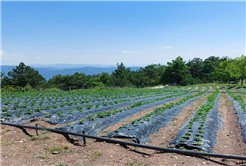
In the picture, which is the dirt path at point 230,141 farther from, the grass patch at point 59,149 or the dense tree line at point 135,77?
the dense tree line at point 135,77

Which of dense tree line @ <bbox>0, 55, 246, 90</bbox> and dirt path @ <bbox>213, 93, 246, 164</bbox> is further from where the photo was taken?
dense tree line @ <bbox>0, 55, 246, 90</bbox>

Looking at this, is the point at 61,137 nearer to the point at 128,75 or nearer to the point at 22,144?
the point at 22,144

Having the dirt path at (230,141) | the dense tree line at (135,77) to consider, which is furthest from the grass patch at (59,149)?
the dense tree line at (135,77)

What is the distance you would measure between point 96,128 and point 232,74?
5310cm

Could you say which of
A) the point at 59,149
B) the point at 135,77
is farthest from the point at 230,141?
the point at 135,77

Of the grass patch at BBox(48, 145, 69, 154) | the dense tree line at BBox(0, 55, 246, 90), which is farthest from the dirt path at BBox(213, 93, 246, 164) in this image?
the dense tree line at BBox(0, 55, 246, 90)

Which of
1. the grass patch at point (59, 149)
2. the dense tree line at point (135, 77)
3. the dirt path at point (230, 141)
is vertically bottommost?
the dirt path at point (230, 141)

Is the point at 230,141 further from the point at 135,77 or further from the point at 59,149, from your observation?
the point at 135,77

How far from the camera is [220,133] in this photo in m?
7.92

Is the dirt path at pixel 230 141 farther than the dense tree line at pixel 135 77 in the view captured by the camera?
No

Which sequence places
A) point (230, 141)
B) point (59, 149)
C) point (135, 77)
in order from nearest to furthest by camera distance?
1. point (59, 149)
2. point (230, 141)
3. point (135, 77)

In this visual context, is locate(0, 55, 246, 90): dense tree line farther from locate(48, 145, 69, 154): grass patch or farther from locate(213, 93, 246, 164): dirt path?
locate(213, 93, 246, 164): dirt path

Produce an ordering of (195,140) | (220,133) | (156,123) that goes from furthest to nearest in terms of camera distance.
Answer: (156,123) → (220,133) → (195,140)

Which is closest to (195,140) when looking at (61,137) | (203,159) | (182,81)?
(203,159)
